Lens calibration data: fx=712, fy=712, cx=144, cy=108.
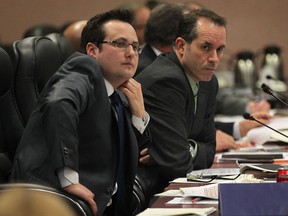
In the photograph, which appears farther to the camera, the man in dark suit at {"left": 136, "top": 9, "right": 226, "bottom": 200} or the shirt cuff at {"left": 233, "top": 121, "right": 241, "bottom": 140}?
the shirt cuff at {"left": 233, "top": 121, "right": 241, "bottom": 140}

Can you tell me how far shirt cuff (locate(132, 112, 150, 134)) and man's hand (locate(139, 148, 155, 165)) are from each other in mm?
301

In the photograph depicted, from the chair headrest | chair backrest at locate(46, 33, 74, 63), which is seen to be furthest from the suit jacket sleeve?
the chair headrest

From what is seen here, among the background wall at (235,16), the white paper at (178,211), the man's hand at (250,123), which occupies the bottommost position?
the background wall at (235,16)

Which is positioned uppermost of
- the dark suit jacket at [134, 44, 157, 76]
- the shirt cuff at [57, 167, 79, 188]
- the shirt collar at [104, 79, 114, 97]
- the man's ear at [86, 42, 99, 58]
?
the man's ear at [86, 42, 99, 58]

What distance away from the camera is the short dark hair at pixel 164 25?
4289 millimetres

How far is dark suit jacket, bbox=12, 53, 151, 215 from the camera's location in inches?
91.3

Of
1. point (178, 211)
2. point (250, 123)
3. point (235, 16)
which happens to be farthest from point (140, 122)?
point (235, 16)

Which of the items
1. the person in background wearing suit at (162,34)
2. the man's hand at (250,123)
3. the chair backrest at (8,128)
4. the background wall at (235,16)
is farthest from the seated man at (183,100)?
the background wall at (235,16)

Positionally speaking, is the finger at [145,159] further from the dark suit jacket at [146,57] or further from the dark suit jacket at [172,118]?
the dark suit jacket at [146,57]

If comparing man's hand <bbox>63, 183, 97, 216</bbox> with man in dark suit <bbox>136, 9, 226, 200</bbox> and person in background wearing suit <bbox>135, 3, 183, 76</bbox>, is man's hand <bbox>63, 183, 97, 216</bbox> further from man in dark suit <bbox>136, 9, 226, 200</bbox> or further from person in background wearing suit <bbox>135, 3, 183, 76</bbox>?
person in background wearing suit <bbox>135, 3, 183, 76</bbox>

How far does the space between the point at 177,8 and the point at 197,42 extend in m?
1.04

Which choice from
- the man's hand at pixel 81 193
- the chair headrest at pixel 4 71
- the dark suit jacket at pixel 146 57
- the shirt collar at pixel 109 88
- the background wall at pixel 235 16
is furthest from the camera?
the background wall at pixel 235 16

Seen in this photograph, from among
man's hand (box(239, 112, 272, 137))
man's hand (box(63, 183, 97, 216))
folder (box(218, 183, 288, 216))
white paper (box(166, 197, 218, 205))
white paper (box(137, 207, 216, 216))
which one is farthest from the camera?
man's hand (box(239, 112, 272, 137))

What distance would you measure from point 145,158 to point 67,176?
0.95 m
